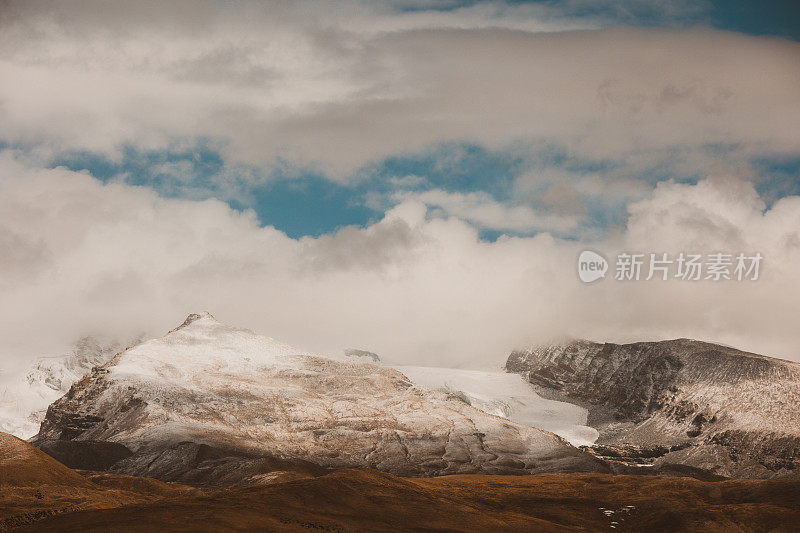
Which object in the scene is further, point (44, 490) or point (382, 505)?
point (44, 490)

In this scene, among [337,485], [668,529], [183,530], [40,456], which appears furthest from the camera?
[40,456]

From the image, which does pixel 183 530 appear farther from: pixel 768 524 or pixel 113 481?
pixel 113 481

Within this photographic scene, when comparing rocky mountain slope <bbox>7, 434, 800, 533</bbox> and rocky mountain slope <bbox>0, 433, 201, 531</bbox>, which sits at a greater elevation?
rocky mountain slope <bbox>7, 434, 800, 533</bbox>

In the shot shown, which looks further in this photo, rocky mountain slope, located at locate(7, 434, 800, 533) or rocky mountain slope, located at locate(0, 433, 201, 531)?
rocky mountain slope, located at locate(0, 433, 201, 531)

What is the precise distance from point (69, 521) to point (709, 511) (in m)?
97.9

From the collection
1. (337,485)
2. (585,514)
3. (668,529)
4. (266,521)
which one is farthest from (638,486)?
(266,521)

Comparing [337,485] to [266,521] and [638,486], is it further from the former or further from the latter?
[638,486]

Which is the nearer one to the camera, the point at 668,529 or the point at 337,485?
the point at 337,485

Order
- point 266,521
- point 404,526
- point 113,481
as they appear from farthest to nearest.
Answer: point 113,481
point 404,526
point 266,521

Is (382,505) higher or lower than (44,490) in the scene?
higher

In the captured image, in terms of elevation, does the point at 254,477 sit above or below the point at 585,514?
below

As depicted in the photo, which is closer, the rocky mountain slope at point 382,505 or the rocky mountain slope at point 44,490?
the rocky mountain slope at point 382,505

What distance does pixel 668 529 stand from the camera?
120 metres

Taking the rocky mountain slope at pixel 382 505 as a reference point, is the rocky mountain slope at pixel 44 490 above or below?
below
